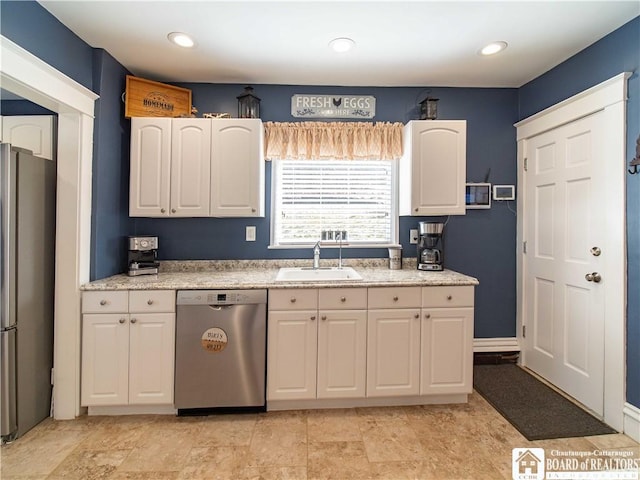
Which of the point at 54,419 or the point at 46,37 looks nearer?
the point at 46,37

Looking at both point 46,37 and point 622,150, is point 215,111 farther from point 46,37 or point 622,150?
point 622,150

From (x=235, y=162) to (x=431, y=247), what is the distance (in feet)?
5.67

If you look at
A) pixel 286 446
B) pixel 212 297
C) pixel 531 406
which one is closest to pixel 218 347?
pixel 212 297

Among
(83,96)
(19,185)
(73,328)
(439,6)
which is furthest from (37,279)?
(439,6)

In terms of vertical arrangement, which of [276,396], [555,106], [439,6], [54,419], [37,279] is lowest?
[54,419]

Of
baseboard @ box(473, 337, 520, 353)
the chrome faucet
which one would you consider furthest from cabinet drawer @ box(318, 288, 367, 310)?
baseboard @ box(473, 337, 520, 353)

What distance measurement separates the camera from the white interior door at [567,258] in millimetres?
2201

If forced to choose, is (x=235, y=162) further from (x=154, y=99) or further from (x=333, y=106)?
(x=333, y=106)

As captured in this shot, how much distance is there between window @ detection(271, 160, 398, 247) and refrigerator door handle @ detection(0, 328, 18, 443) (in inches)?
70.5

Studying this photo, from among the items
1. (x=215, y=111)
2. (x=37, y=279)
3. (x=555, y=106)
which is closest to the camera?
(x=37, y=279)

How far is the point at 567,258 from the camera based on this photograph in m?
2.44

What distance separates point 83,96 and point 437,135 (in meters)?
2.55

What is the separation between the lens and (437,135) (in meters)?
2.56

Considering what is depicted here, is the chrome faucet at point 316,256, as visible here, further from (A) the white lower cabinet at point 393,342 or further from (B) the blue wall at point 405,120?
(A) the white lower cabinet at point 393,342
